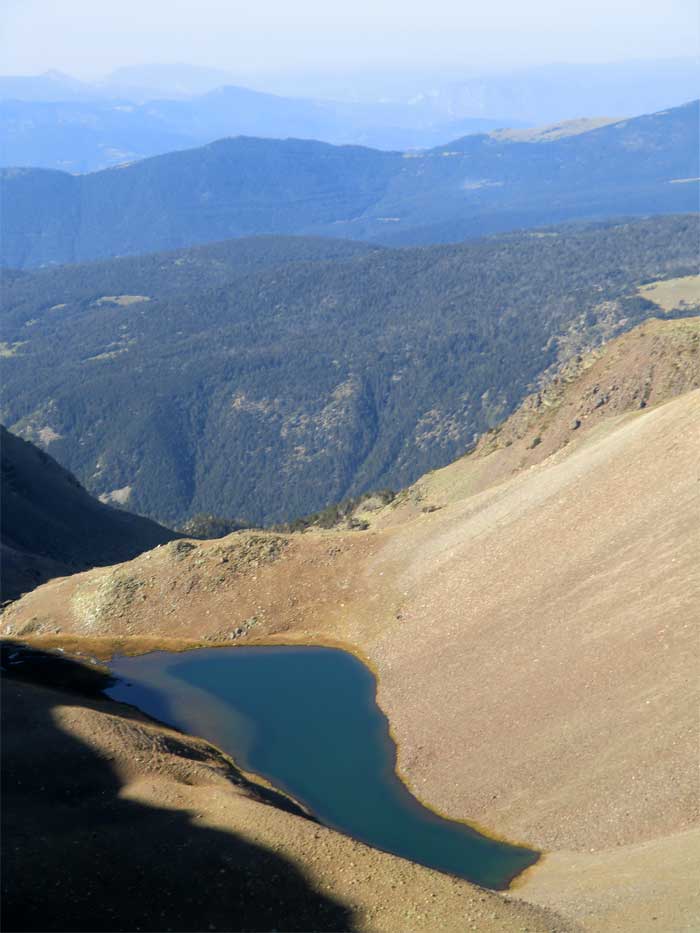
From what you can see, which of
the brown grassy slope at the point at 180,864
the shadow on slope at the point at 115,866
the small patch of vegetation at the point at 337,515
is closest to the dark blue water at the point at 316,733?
the brown grassy slope at the point at 180,864

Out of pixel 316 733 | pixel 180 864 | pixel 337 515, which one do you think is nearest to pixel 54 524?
pixel 337 515

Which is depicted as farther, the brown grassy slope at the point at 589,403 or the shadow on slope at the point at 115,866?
the brown grassy slope at the point at 589,403

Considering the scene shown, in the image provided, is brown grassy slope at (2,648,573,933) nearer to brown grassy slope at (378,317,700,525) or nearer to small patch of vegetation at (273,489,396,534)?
brown grassy slope at (378,317,700,525)

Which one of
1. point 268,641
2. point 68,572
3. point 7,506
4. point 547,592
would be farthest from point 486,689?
point 7,506

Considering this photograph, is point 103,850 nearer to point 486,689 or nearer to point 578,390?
point 486,689

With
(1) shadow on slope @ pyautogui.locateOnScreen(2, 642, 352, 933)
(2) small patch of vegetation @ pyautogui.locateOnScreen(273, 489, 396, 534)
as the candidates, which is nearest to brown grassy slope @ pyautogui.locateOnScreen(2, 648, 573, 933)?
(1) shadow on slope @ pyautogui.locateOnScreen(2, 642, 352, 933)

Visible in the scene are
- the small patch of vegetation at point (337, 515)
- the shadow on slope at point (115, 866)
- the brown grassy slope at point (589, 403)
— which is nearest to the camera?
the shadow on slope at point (115, 866)

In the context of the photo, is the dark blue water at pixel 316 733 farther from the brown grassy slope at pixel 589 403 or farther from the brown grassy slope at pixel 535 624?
the brown grassy slope at pixel 589 403
